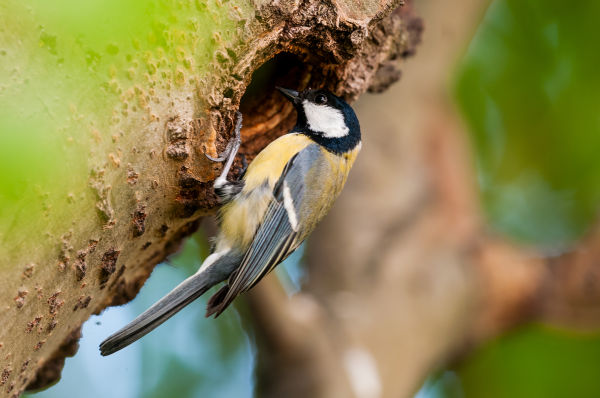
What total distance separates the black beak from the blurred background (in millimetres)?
1274

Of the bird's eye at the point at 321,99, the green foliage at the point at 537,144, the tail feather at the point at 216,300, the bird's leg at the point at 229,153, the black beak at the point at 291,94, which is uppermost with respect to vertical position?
the bird's leg at the point at 229,153

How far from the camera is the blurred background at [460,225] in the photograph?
13.8 ft

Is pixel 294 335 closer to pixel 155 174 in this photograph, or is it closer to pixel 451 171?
pixel 451 171

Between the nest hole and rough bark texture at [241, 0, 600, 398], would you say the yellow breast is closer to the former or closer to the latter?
the nest hole

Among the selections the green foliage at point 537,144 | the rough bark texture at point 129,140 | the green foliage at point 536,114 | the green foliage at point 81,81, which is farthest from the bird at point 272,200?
the green foliage at point 536,114

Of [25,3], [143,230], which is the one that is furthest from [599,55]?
[25,3]

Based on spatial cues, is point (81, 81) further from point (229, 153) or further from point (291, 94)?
point (291, 94)

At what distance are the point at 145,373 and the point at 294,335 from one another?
1.26m

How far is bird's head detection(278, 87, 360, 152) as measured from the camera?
8.07 ft

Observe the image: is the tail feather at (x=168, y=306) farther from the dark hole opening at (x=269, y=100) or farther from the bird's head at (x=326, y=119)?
the bird's head at (x=326, y=119)

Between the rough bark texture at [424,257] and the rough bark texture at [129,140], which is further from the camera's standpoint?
the rough bark texture at [424,257]

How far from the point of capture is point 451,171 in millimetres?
4641

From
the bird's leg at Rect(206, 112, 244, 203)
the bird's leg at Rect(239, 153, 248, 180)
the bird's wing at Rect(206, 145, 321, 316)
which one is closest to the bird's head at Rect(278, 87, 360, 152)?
the bird's wing at Rect(206, 145, 321, 316)

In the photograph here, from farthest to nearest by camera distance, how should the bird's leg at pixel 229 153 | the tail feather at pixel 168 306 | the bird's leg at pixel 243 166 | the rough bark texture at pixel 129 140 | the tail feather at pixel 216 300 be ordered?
the bird's leg at pixel 243 166 < the tail feather at pixel 216 300 < the bird's leg at pixel 229 153 < the tail feather at pixel 168 306 < the rough bark texture at pixel 129 140
